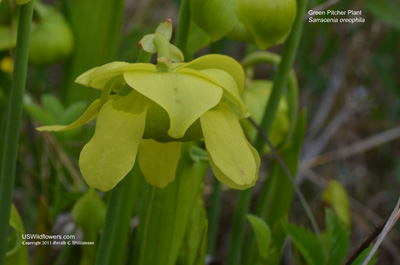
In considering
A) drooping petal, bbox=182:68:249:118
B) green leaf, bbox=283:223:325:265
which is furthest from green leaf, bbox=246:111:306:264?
drooping petal, bbox=182:68:249:118

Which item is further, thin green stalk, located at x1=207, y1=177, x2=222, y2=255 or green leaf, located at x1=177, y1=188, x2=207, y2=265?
thin green stalk, located at x1=207, y1=177, x2=222, y2=255

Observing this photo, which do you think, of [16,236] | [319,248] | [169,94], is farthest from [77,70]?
[169,94]

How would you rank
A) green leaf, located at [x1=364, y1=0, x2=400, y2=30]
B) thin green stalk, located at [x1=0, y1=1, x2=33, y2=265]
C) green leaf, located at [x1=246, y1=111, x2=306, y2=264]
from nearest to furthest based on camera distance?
thin green stalk, located at [x1=0, y1=1, x2=33, y2=265] → green leaf, located at [x1=246, y1=111, x2=306, y2=264] → green leaf, located at [x1=364, y1=0, x2=400, y2=30]

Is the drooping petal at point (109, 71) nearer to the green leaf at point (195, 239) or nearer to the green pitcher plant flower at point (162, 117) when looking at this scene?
the green pitcher plant flower at point (162, 117)

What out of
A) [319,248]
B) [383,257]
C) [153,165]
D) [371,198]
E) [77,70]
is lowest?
[383,257]

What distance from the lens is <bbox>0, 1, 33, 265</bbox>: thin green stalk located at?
25.1 inches

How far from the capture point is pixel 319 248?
32.0 inches

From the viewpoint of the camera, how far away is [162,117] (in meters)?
0.56

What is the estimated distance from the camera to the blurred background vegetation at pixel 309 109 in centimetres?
128

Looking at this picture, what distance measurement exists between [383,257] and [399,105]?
51 cm

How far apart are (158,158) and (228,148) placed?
118mm

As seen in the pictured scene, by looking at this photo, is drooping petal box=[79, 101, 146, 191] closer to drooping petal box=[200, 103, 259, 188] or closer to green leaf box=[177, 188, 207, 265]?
drooping petal box=[200, 103, 259, 188]

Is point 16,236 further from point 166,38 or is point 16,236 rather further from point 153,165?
point 166,38

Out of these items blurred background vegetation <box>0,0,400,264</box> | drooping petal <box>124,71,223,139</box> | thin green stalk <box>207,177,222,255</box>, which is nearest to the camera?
drooping petal <box>124,71,223,139</box>
